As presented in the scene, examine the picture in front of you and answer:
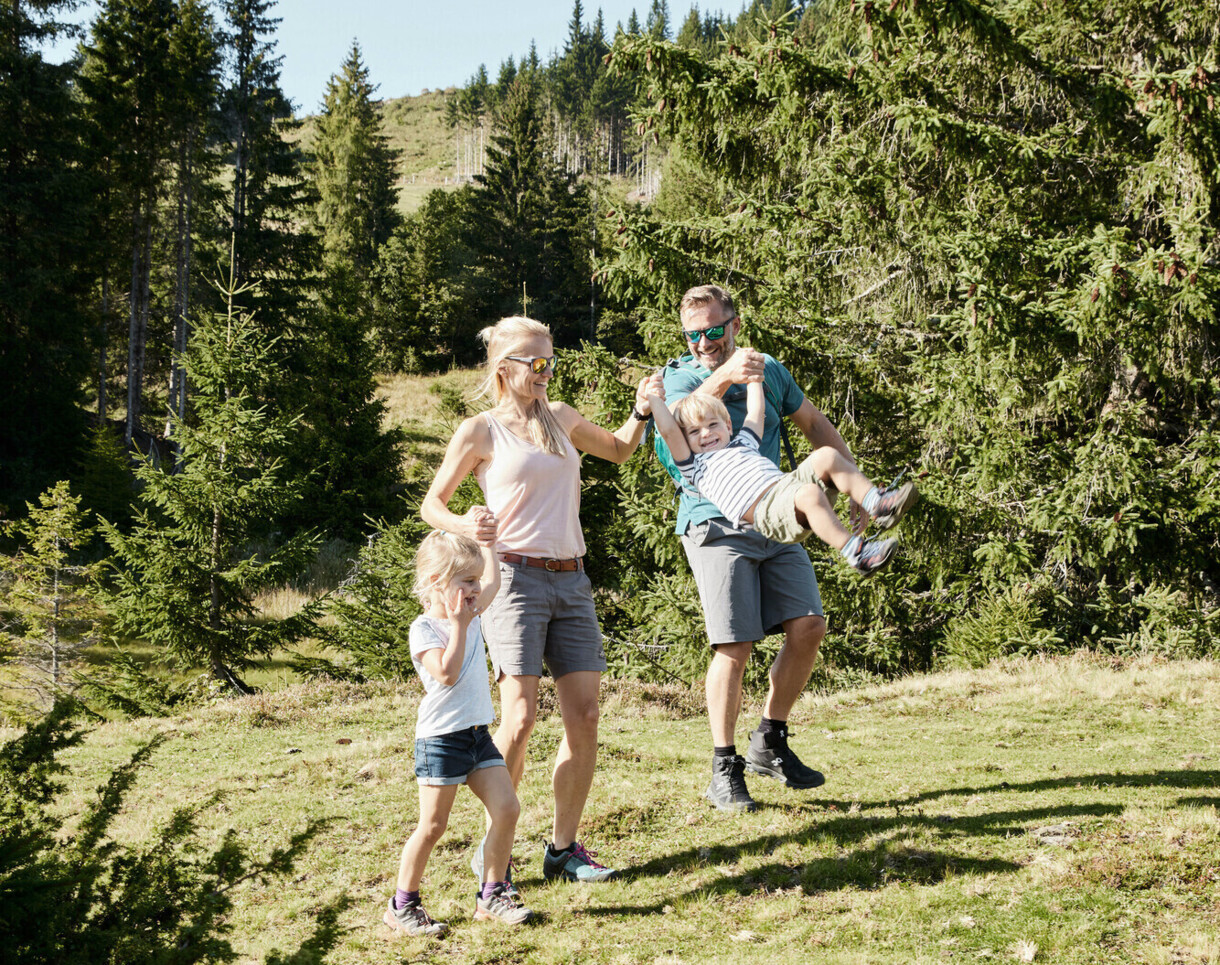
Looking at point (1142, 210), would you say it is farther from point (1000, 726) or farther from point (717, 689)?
point (717, 689)

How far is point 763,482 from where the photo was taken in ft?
13.4

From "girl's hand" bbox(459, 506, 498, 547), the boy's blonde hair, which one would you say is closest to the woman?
"girl's hand" bbox(459, 506, 498, 547)

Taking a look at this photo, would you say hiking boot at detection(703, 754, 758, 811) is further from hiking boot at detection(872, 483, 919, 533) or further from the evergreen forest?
the evergreen forest

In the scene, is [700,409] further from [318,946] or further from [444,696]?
[318,946]

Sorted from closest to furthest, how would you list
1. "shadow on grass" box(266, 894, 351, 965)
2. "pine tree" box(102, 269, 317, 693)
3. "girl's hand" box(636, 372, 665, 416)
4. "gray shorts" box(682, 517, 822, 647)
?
"shadow on grass" box(266, 894, 351, 965) → "girl's hand" box(636, 372, 665, 416) → "gray shorts" box(682, 517, 822, 647) → "pine tree" box(102, 269, 317, 693)

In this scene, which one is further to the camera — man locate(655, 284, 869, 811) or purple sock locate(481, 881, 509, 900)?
man locate(655, 284, 869, 811)

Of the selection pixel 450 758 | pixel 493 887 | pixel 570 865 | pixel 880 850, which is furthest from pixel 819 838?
pixel 450 758

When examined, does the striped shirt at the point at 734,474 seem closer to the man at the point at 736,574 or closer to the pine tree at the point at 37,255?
the man at the point at 736,574

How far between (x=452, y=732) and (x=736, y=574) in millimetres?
1579

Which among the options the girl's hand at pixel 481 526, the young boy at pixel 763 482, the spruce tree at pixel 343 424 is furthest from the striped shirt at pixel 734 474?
the spruce tree at pixel 343 424

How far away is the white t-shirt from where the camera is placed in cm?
359

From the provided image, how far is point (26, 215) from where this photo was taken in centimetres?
2442

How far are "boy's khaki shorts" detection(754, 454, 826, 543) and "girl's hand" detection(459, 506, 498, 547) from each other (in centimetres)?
118

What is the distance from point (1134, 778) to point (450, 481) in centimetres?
412
